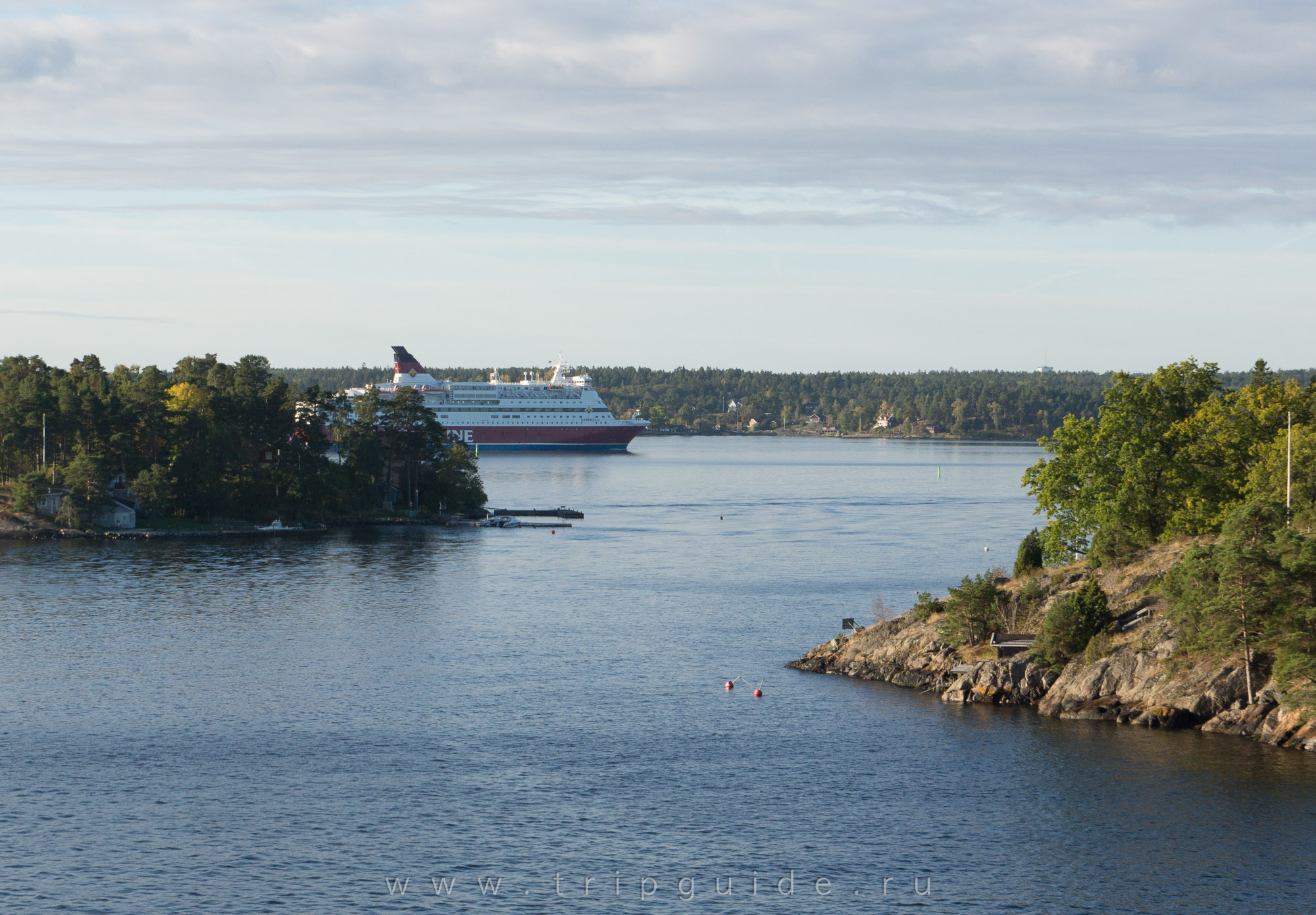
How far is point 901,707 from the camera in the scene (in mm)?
47562

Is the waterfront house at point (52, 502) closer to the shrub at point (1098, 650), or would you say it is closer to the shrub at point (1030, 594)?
the shrub at point (1030, 594)

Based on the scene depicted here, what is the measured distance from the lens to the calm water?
31.3m

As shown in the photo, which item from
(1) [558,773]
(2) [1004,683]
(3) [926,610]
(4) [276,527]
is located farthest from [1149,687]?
(4) [276,527]

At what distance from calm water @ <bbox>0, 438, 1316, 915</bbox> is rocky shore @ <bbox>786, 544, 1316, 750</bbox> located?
1244 mm

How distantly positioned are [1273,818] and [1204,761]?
4.93m

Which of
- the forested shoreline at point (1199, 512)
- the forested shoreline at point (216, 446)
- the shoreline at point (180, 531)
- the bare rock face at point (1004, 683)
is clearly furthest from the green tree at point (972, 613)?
the forested shoreline at point (216, 446)

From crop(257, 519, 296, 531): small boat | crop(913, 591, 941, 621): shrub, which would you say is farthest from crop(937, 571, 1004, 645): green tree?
crop(257, 519, 296, 531): small boat

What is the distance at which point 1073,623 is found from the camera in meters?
47.4

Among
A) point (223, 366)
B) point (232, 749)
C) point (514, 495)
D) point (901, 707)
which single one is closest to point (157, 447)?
point (223, 366)

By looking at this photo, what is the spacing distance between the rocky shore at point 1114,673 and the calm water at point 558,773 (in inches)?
49.0

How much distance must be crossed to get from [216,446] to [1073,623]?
74835mm

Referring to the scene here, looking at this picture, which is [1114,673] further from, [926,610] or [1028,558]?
[1028,558]

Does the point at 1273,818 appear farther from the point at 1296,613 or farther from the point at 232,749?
the point at 232,749

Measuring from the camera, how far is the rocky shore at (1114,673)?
42.7m
